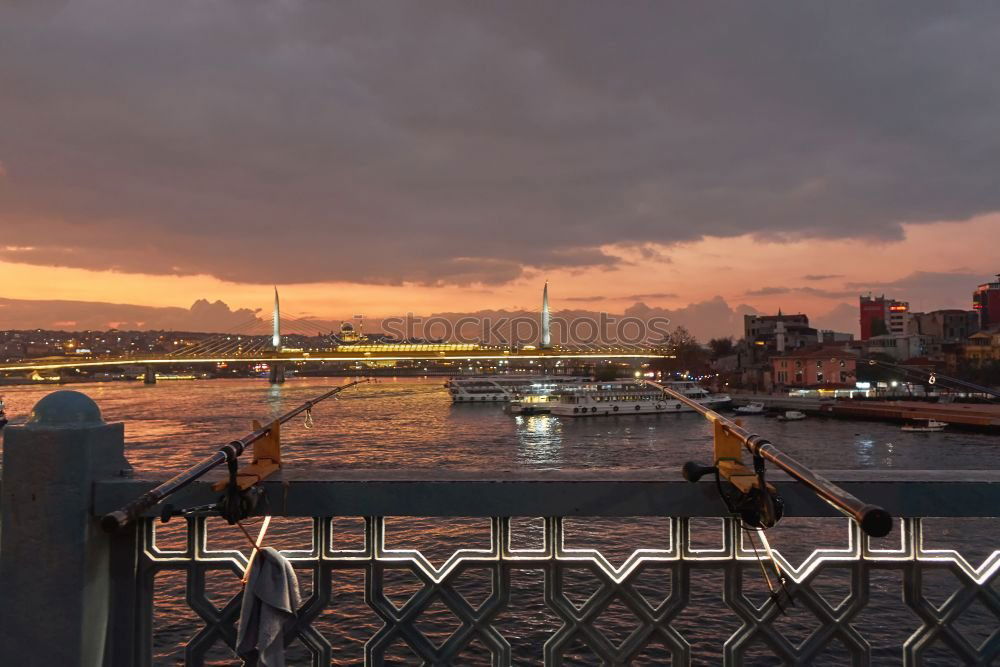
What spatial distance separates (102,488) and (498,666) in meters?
1.62

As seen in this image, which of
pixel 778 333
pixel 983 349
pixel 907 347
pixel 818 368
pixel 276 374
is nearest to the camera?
pixel 983 349

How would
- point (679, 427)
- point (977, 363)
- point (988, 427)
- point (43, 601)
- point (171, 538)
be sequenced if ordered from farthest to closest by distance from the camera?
point (977, 363) < point (679, 427) < point (988, 427) < point (171, 538) < point (43, 601)

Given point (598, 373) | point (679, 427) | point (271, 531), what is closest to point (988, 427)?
point (679, 427)

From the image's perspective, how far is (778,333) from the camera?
90.5m

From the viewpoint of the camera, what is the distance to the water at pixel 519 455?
11984mm

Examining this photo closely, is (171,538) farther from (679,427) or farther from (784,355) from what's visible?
(784,355)

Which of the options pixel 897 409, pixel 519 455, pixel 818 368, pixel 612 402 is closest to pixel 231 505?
pixel 519 455

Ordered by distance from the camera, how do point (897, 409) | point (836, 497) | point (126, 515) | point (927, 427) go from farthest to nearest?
point (897, 409)
point (927, 427)
point (126, 515)
point (836, 497)

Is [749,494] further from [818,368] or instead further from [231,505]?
[818,368]

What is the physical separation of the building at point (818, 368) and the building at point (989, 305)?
32607 millimetres

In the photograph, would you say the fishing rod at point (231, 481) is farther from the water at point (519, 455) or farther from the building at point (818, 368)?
the building at point (818, 368)

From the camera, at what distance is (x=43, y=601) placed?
2.51 meters

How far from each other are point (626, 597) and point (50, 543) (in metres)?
2.10

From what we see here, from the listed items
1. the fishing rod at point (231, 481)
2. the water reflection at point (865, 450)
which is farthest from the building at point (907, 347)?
the fishing rod at point (231, 481)
